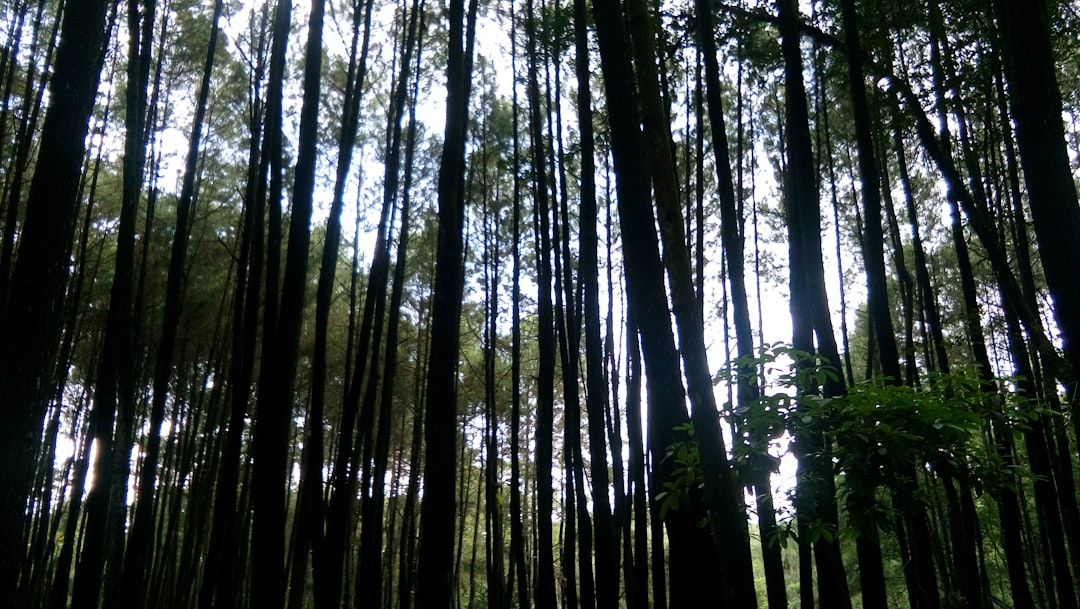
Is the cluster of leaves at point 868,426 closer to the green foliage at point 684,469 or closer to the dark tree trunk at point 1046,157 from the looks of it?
the green foliage at point 684,469

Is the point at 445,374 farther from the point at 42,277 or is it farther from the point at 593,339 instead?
the point at 593,339

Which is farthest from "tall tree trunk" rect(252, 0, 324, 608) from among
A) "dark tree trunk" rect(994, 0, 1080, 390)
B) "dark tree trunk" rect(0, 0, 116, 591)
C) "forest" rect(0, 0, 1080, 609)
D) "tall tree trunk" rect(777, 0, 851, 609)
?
"dark tree trunk" rect(994, 0, 1080, 390)

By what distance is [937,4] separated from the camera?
4.84 meters

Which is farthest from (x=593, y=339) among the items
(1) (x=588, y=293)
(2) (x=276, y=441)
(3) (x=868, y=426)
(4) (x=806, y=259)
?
(3) (x=868, y=426)

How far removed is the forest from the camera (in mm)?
2320

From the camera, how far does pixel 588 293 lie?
5.16 metres

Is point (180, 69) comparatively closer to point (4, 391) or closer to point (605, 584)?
point (4, 391)

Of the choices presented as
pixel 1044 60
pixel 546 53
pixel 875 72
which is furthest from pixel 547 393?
pixel 1044 60

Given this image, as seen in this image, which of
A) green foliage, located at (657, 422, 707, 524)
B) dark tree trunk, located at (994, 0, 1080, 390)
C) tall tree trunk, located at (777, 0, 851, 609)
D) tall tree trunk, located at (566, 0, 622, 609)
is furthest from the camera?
tall tree trunk, located at (566, 0, 622, 609)

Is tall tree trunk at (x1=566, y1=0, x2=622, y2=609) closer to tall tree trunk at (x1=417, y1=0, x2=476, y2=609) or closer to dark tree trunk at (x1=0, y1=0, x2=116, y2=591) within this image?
tall tree trunk at (x1=417, y1=0, x2=476, y2=609)

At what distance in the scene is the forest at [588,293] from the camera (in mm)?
2320

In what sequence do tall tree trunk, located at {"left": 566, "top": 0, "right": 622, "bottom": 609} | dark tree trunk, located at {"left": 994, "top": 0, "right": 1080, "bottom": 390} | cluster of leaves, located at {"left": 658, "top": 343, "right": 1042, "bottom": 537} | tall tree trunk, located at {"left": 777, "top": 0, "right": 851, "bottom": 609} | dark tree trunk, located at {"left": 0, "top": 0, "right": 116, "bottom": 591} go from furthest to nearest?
tall tree trunk, located at {"left": 566, "top": 0, "right": 622, "bottom": 609}, tall tree trunk, located at {"left": 777, "top": 0, "right": 851, "bottom": 609}, dark tree trunk, located at {"left": 0, "top": 0, "right": 116, "bottom": 591}, cluster of leaves, located at {"left": 658, "top": 343, "right": 1042, "bottom": 537}, dark tree trunk, located at {"left": 994, "top": 0, "right": 1080, "bottom": 390}

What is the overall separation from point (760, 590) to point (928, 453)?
14.2 meters

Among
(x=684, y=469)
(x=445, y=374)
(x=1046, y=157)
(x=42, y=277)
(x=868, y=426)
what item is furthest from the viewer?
(x=445, y=374)
